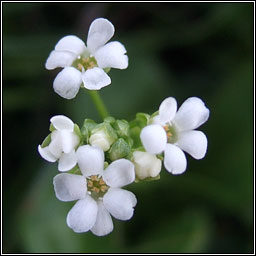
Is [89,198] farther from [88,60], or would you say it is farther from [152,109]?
[152,109]

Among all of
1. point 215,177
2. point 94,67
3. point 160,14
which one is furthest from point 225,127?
point 94,67

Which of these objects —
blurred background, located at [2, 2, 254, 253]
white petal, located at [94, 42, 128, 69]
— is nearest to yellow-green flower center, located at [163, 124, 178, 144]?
white petal, located at [94, 42, 128, 69]

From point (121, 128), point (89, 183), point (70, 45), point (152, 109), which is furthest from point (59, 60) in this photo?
point (152, 109)

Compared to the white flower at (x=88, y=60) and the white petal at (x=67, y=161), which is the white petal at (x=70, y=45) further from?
the white petal at (x=67, y=161)

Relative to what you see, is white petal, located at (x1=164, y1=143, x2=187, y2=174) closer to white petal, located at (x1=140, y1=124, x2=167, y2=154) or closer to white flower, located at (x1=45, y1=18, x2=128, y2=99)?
white petal, located at (x1=140, y1=124, x2=167, y2=154)

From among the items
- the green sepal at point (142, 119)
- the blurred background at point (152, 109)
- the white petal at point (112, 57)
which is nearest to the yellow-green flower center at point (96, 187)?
the green sepal at point (142, 119)

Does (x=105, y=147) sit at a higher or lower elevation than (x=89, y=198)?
higher
